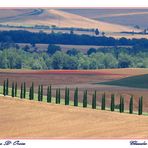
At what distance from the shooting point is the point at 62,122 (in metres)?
47.7

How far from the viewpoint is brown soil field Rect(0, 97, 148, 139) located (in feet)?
141

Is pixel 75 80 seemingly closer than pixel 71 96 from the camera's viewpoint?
No

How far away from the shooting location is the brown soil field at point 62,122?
4291 centimetres

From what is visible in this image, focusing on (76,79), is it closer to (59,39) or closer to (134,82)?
(134,82)

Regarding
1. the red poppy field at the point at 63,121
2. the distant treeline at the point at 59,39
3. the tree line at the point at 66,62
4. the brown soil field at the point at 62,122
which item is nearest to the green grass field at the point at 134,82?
the red poppy field at the point at 63,121

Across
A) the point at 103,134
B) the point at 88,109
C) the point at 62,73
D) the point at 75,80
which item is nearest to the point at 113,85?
the point at 75,80

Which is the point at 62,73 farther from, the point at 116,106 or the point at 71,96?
the point at 116,106

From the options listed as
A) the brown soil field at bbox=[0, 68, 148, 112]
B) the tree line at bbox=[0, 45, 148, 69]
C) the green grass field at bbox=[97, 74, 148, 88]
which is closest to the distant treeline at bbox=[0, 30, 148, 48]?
the tree line at bbox=[0, 45, 148, 69]

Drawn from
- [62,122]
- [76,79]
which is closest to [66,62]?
[76,79]

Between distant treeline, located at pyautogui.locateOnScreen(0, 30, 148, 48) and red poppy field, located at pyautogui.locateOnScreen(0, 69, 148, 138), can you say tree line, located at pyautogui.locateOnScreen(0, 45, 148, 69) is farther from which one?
red poppy field, located at pyautogui.locateOnScreen(0, 69, 148, 138)

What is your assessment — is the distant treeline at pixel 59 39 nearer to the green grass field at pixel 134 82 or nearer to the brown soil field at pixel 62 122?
the green grass field at pixel 134 82

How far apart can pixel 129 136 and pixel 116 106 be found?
1572 cm

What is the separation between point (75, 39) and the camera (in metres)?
185
